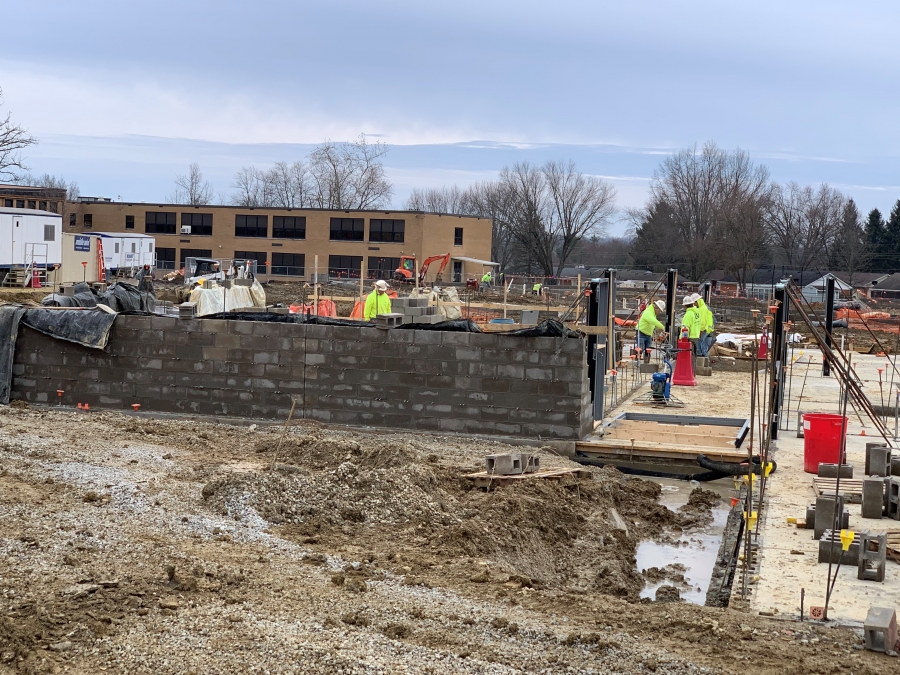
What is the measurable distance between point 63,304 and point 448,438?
7.38m

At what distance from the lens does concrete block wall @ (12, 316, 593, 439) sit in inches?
548

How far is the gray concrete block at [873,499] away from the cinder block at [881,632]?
3914 millimetres

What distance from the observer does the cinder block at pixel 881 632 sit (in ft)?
20.9

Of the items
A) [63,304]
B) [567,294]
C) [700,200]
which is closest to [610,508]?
[63,304]

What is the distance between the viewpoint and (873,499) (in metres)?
10.2

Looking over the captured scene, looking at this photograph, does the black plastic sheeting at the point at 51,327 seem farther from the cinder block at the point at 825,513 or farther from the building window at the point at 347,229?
the building window at the point at 347,229

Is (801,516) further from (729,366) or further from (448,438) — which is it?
(729,366)

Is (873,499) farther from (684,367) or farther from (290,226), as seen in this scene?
(290,226)

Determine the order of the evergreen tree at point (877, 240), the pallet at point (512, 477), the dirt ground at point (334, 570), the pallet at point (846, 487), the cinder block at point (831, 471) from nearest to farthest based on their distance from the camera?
the dirt ground at point (334, 570)
the pallet at point (846, 487)
the pallet at point (512, 477)
the cinder block at point (831, 471)
the evergreen tree at point (877, 240)

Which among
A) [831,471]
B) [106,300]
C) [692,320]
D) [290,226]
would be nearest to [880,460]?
[831,471]

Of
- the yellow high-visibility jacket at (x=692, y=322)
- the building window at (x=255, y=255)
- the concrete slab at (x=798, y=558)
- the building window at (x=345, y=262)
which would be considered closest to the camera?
the concrete slab at (x=798, y=558)

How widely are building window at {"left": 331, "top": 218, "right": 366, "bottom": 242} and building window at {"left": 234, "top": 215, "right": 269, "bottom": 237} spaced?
16.7 feet

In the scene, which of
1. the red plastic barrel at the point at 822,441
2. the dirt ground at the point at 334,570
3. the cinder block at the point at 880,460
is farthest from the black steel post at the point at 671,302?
the cinder block at the point at 880,460

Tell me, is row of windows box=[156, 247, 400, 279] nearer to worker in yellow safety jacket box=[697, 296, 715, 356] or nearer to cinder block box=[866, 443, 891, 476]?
worker in yellow safety jacket box=[697, 296, 715, 356]
